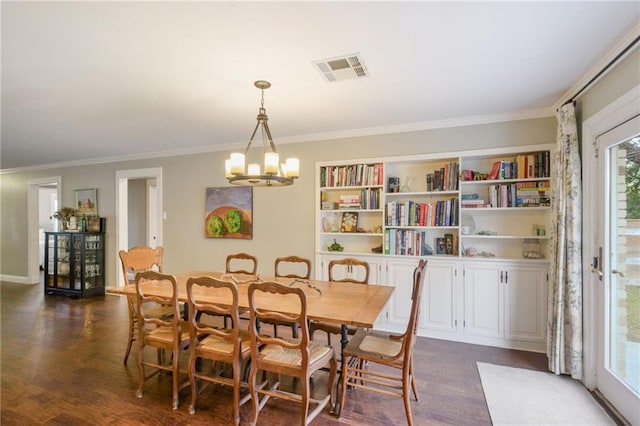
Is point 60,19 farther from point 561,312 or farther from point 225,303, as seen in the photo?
point 561,312

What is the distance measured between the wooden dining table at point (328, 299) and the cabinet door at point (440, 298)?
1190 mm

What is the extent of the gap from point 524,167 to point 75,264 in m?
7.01

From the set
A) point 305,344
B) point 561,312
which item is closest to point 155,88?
point 305,344

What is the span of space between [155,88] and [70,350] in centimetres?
279

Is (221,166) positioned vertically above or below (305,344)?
above

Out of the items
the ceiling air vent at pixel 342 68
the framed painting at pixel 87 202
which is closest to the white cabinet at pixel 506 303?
the ceiling air vent at pixel 342 68

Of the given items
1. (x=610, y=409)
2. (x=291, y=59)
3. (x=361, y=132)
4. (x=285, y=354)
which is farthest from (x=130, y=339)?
(x=610, y=409)

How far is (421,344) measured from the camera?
3.42 meters

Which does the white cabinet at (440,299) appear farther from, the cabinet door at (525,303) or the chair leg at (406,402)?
the chair leg at (406,402)

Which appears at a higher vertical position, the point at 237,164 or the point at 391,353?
the point at 237,164

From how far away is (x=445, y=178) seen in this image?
363cm

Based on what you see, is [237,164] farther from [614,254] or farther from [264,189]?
[614,254]

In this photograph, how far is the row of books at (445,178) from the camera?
358 cm

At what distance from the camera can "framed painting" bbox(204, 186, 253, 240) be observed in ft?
15.2
